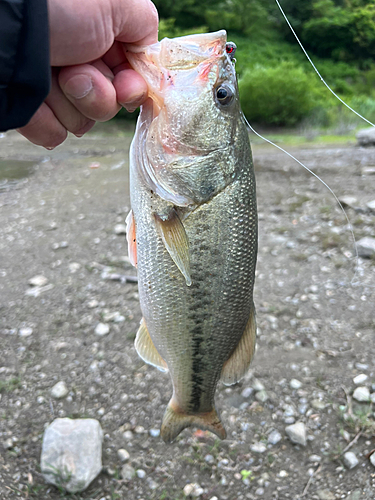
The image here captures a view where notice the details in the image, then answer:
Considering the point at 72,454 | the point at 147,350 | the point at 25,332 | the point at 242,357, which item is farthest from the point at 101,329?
the point at 242,357

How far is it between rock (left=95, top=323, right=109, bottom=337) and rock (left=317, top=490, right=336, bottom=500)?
6.01ft

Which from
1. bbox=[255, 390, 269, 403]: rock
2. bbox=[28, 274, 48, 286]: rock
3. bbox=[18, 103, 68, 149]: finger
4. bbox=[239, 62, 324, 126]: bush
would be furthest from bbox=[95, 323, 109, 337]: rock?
bbox=[239, 62, 324, 126]: bush

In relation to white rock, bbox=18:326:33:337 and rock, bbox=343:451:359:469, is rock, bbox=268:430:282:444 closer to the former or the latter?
rock, bbox=343:451:359:469

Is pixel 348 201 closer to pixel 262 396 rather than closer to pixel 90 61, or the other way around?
pixel 262 396

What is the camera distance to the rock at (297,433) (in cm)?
230

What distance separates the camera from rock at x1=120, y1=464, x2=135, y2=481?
2156 millimetres

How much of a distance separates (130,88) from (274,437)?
2130 mm

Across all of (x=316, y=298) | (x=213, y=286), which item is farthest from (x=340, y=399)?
(x=213, y=286)

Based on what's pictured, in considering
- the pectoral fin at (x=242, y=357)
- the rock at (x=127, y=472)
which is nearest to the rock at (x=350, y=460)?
the pectoral fin at (x=242, y=357)

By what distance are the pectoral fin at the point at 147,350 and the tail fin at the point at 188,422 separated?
211 mm

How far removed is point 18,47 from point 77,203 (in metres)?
4.41

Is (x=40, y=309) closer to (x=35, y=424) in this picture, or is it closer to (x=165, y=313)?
(x=35, y=424)

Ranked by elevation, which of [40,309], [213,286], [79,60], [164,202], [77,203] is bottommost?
[77,203]

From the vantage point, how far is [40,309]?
3.31m
